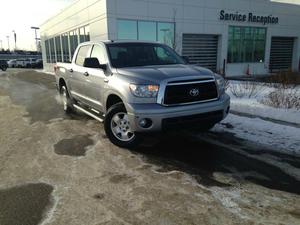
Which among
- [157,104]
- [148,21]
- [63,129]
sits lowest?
[63,129]

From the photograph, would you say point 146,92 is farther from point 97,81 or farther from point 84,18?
point 84,18

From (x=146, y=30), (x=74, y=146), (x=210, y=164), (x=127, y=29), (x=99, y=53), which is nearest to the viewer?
(x=210, y=164)

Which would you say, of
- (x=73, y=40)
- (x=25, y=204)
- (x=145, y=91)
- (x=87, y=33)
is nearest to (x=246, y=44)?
(x=87, y=33)

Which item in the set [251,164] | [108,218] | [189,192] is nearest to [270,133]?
[251,164]

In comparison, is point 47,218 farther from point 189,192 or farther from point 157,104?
point 157,104

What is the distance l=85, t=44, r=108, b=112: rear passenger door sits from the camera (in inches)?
247

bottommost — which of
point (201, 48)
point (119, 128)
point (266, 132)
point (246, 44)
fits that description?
point (266, 132)

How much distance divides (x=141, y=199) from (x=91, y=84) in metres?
3.61

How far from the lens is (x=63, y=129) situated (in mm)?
7359

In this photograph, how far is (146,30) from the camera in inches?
854

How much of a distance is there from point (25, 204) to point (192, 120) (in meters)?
2.88

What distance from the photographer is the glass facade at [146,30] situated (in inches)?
824

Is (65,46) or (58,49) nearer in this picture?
(65,46)

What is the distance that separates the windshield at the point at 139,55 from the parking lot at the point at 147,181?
157cm
